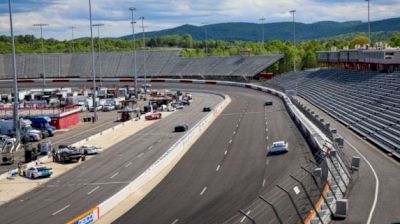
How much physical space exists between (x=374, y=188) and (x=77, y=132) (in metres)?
48.4

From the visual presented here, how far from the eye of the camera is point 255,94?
122 metres

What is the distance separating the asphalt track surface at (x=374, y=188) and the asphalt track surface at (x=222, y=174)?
453cm

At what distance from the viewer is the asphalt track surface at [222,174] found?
33.4 m

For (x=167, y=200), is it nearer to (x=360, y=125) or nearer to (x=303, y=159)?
(x=303, y=159)

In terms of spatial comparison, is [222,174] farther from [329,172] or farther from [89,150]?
[89,150]

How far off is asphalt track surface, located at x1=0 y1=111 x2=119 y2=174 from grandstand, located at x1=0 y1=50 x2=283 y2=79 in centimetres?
7408

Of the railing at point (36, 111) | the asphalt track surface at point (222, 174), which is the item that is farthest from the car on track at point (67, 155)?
the railing at point (36, 111)

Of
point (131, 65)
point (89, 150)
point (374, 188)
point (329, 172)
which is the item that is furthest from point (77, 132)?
point (131, 65)

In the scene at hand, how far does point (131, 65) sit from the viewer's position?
18425 centimetres

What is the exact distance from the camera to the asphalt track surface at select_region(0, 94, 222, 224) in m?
35.6

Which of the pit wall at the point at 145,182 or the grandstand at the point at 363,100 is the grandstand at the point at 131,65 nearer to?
the grandstand at the point at 363,100

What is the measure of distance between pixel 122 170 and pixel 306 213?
78.6 feet

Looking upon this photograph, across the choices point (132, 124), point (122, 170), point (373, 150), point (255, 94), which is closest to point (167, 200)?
point (122, 170)

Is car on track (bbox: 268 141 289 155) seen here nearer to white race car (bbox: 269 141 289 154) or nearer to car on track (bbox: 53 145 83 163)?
white race car (bbox: 269 141 289 154)
